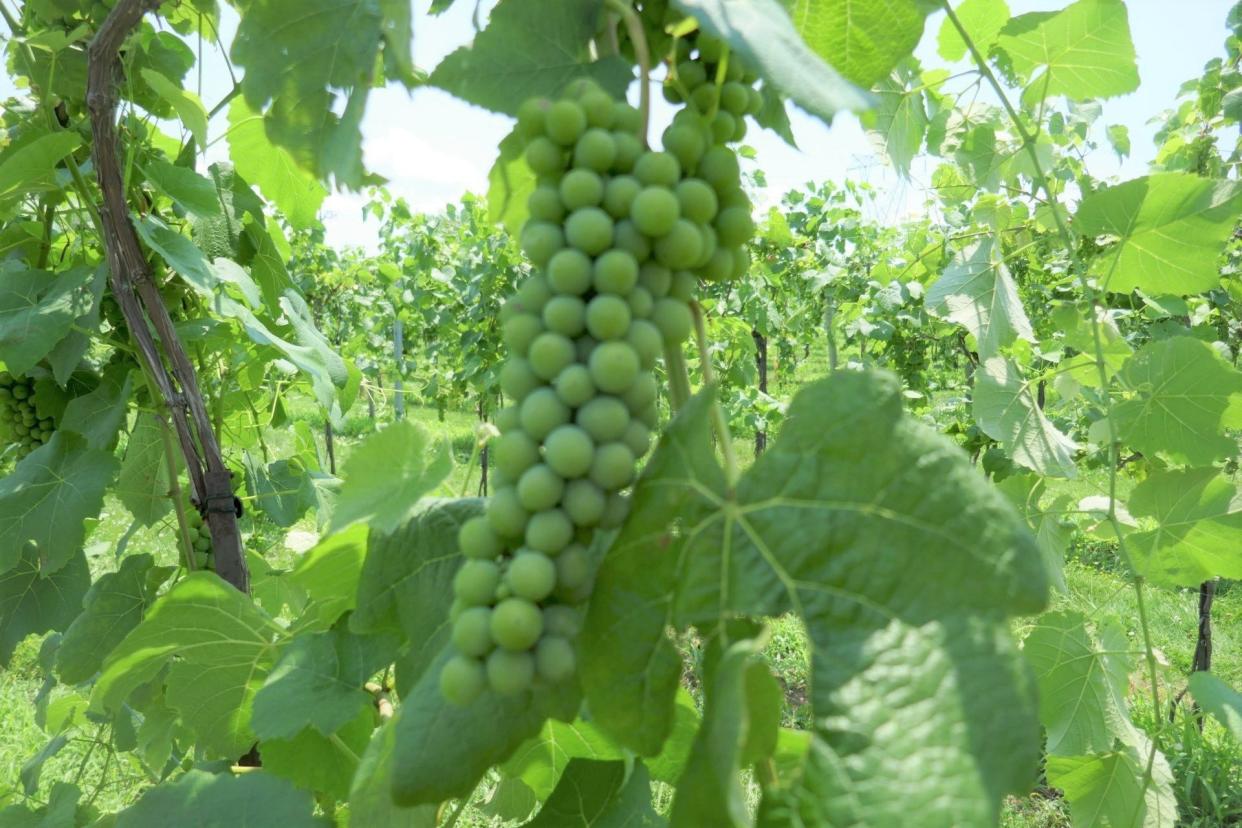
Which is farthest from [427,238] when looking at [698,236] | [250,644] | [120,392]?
[698,236]

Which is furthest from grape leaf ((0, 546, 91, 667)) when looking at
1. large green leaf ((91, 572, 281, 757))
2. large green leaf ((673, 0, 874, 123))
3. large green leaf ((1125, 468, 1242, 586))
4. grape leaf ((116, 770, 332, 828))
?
large green leaf ((1125, 468, 1242, 586))

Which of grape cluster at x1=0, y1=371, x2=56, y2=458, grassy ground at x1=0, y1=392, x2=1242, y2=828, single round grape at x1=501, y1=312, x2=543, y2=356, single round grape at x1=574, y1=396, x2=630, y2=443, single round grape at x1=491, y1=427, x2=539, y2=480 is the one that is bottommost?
grassy ground at x1=0, y1=392, x2=1242, y2=828

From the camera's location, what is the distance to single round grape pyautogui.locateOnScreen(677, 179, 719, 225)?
61cm

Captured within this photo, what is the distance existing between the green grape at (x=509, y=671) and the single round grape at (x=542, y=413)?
0.45ft

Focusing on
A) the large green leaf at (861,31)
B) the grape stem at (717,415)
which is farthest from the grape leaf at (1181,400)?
the grape stem at (717,415)

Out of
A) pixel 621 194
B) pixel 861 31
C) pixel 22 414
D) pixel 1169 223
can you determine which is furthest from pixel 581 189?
pixel 22 414

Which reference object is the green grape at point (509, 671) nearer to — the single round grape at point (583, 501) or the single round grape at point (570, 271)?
the single round grape at point (583, 501)

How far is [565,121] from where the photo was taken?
0.62 meters

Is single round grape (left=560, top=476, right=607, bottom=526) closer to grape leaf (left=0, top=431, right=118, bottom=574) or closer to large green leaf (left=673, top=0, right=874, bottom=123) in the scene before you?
large green leaf (left=673, top=0, right=874, bottom=123)

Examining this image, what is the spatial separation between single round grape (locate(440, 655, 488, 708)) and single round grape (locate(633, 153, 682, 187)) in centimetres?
34

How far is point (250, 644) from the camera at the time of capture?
1.23 m

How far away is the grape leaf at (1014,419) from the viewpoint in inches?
76.2

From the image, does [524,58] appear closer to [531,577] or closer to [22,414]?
[531,577]

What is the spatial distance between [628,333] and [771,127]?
16.1 inches
